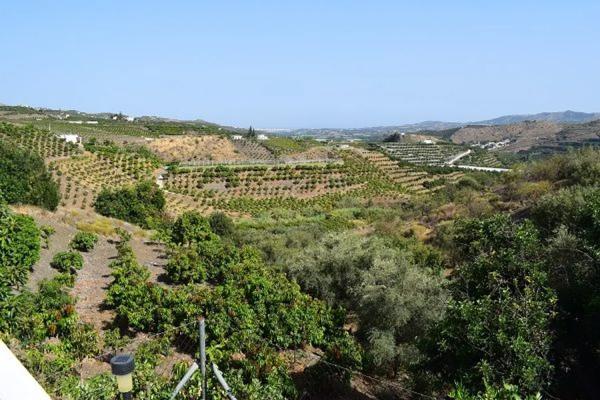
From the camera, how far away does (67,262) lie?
1579cm

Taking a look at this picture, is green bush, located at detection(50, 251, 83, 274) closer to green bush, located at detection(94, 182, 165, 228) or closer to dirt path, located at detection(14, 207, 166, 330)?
dirt path, located at detection(14, 207, 166, 330)

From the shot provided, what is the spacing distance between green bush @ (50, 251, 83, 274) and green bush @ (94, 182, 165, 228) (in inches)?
499

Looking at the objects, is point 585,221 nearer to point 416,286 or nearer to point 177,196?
point 416,286

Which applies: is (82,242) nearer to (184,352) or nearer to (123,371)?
(184,352)

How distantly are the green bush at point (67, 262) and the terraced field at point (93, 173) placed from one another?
1934 centimetres

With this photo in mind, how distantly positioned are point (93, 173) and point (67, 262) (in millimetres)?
34662

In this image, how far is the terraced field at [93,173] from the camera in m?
37.5

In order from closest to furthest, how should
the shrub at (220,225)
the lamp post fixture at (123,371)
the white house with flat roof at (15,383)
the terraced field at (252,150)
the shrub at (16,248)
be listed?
1. the white house with flat roof at (15,383)
2. the lamp post fixture at (123,371)
3. the shrub at (16,248)
4. the shrub at (220,225)
5. the terraced field at (252,150)

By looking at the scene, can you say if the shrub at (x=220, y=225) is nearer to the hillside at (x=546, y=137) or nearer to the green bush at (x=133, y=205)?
the green bush at (x=133, y=205)

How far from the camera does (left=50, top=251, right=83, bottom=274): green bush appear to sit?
15.8 m

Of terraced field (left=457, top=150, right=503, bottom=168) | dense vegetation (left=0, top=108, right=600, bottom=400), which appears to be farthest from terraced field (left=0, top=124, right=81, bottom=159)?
terraced field (left=457, top=150, right=503, bottom=168)

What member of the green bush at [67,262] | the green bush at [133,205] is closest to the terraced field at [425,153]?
the green bush at [133,205]

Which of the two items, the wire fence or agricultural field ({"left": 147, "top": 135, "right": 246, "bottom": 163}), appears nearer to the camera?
the wire fence

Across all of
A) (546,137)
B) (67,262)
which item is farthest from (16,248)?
(546,137)
